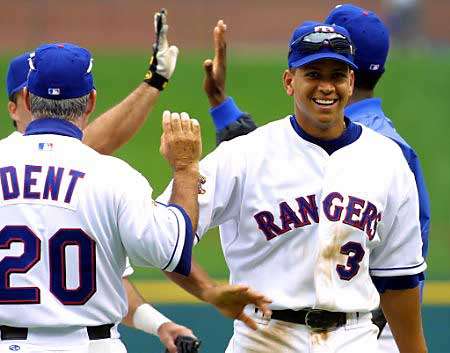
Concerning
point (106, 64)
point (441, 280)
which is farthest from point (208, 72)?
point (106, 64)

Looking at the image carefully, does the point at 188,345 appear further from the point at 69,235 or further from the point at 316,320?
the point at 69,235

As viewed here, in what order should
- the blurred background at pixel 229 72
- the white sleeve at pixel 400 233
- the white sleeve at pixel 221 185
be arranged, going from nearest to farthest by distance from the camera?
the white sleeve at pixel 221 185 < the white sleeve at pixel 400 233 < the blurred background at pixel 229 72

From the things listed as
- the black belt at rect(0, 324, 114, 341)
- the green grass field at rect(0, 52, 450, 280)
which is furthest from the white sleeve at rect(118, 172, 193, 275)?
the green grass field at rect(0, 52, 450, 280)

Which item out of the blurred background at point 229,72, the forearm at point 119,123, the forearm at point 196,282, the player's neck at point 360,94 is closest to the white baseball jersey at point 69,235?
the forearm at point 196,282

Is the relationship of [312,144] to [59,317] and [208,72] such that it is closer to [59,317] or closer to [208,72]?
[208,72]

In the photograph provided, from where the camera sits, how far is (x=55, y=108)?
4398 millimetres

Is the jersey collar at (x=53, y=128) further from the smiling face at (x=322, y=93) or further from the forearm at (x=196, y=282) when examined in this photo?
the smiling face at (x=322, y=93)

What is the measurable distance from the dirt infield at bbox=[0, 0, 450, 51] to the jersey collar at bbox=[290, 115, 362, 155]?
1815 cm

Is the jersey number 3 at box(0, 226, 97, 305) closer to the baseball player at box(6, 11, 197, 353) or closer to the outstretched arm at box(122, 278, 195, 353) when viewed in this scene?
the outstretched arm at box(122, 278, 195, 353)

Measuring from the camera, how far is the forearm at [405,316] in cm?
496

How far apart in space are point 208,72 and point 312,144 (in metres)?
0.82

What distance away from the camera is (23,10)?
24.7 m

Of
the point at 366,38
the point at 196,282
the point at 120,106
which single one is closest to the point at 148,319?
the point at 196,282

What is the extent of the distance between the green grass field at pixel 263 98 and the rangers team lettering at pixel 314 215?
43.0 feet
